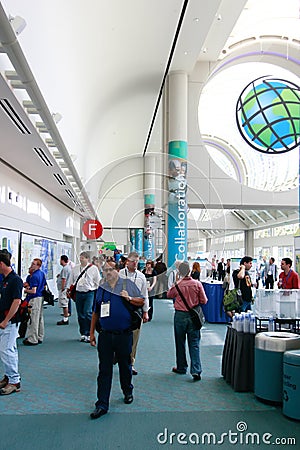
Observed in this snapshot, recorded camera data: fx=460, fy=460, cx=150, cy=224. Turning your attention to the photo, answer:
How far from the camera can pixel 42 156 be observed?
9.02 m

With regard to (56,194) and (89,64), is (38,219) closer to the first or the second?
(56,194)

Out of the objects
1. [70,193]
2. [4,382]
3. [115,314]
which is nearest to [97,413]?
[115,314]

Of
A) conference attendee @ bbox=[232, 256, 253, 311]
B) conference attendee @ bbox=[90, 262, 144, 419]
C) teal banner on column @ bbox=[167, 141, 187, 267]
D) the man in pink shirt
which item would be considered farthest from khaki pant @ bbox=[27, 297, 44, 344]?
teal banner on column @ bbox=[167, 141, 187, 267]

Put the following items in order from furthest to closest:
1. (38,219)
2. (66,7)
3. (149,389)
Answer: (38,219) → (66,7) → (149,389)

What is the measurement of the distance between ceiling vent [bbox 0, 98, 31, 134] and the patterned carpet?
3.47 m

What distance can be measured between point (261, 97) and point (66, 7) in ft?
51.8

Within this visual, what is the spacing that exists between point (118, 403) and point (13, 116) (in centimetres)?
394

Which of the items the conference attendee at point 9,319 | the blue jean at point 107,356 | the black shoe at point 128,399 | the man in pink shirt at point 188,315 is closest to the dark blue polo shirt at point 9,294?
the conference attendee at point 9,319

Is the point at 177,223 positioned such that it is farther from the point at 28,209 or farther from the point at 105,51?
the point at 105,51

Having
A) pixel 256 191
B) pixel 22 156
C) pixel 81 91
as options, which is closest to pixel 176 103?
pixel 256 191

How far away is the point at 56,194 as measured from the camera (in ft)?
50.2

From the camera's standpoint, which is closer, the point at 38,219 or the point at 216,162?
the point at 38,219

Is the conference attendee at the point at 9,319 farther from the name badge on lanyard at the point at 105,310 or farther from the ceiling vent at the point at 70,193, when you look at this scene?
the ceiling vent at the point at 70,193

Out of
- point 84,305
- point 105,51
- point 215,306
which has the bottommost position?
point 215,306
